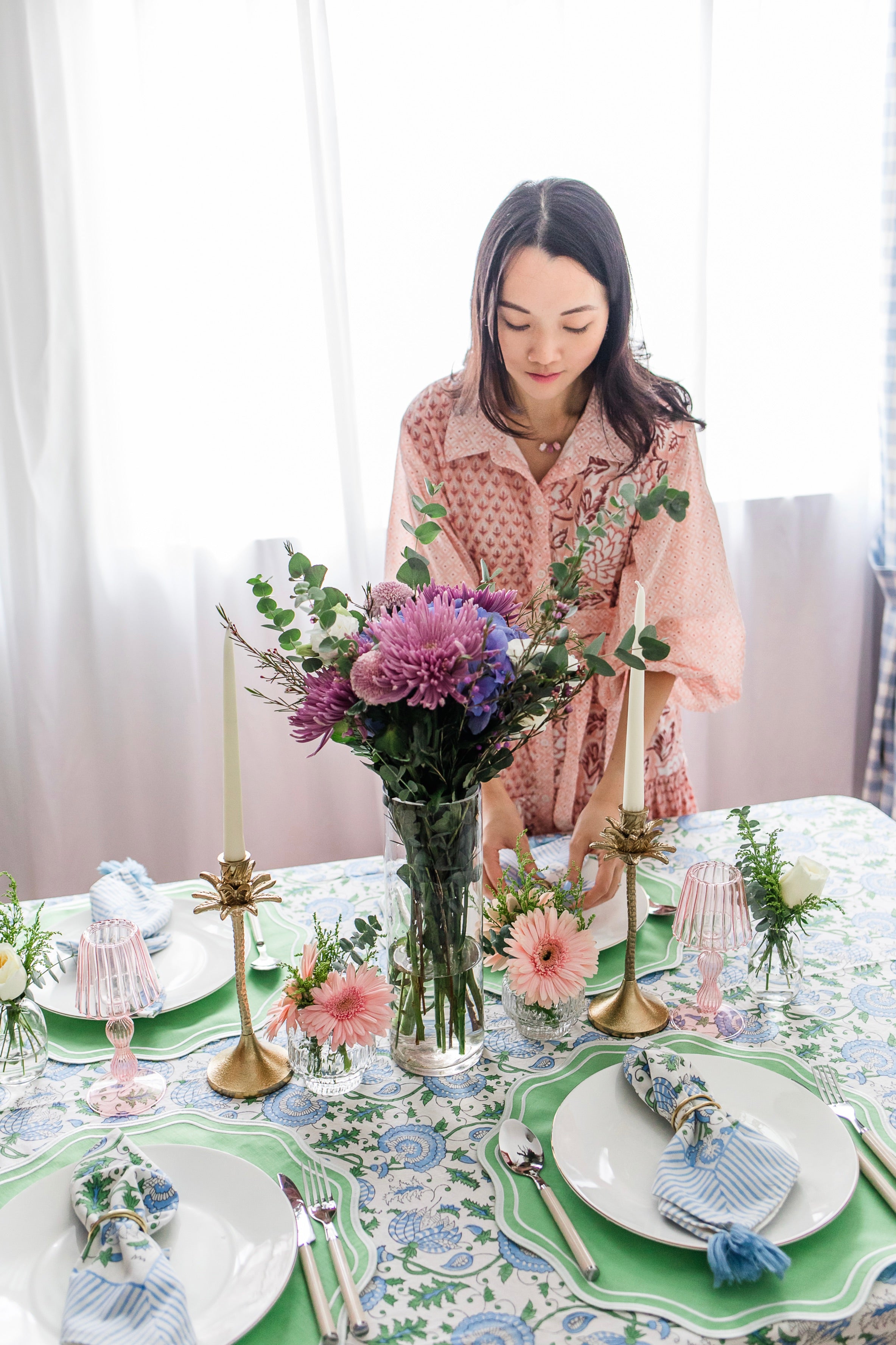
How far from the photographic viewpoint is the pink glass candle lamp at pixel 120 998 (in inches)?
38.7

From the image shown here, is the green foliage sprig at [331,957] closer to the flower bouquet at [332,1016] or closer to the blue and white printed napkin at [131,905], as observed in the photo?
the flower bouquet at [332,1016]

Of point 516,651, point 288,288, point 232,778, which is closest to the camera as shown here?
point 516,651

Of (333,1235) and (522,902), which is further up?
(522,902)

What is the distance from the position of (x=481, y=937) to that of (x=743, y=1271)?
34 cm

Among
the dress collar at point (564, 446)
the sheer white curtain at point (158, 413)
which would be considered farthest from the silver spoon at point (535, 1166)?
the sheer white curtain at point (158, 413)

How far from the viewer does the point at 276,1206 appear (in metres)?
0.83

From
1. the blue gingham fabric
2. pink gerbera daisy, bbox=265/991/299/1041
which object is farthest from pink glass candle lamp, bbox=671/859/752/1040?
the blue gingham fabric

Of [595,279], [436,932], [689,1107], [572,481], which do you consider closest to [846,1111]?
[689,1107]

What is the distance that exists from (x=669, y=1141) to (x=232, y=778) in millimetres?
498

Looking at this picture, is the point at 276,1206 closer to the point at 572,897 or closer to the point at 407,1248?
the point at 407,1248

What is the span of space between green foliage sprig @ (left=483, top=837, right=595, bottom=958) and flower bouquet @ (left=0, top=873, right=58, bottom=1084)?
43cm

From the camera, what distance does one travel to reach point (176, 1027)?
109 centimetres

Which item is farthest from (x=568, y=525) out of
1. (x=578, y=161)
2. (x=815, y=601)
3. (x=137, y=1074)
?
(x=815, y=601)

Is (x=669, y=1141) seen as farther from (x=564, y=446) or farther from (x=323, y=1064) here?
(x=564, y=446)
